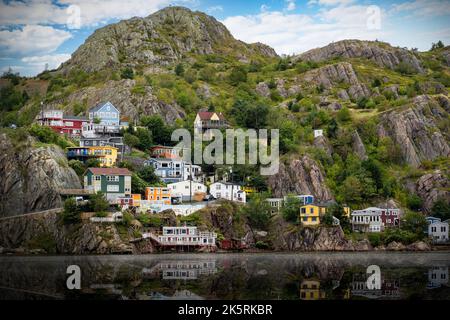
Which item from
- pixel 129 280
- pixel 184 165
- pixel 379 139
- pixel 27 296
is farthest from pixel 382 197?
pixel 27 296

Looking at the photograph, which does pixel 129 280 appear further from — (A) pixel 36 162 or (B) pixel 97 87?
(B) pixel 97 87

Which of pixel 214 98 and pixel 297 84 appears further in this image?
pixel 297 84

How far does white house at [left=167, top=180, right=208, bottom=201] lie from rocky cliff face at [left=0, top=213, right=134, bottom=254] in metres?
14.6

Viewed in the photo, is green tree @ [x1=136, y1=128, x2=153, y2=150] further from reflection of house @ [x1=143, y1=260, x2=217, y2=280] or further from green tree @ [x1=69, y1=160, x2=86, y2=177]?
reflection of house @ [x1=143, y1=260, x2=217, y2=280]

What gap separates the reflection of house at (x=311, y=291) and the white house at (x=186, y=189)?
41.1 metres

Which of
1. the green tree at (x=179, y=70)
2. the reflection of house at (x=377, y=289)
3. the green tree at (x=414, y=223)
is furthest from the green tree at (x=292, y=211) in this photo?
the green tree at (x=179, y=70)

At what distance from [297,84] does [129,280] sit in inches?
3792

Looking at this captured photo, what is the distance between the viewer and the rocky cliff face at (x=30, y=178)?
3076 inches

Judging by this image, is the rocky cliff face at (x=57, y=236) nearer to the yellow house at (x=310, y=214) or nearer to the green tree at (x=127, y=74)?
the yellow house at (x=310, y=214)

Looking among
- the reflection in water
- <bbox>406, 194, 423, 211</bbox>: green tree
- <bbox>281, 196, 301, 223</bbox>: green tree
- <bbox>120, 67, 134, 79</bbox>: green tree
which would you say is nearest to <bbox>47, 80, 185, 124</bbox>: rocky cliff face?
<bbox>120, 67, 134, 79</bbox>: green tree

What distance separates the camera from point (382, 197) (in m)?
95.2

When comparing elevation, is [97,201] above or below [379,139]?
below

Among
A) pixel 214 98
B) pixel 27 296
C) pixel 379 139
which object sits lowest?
pixel 27 296

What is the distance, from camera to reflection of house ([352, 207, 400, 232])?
85.9 m
